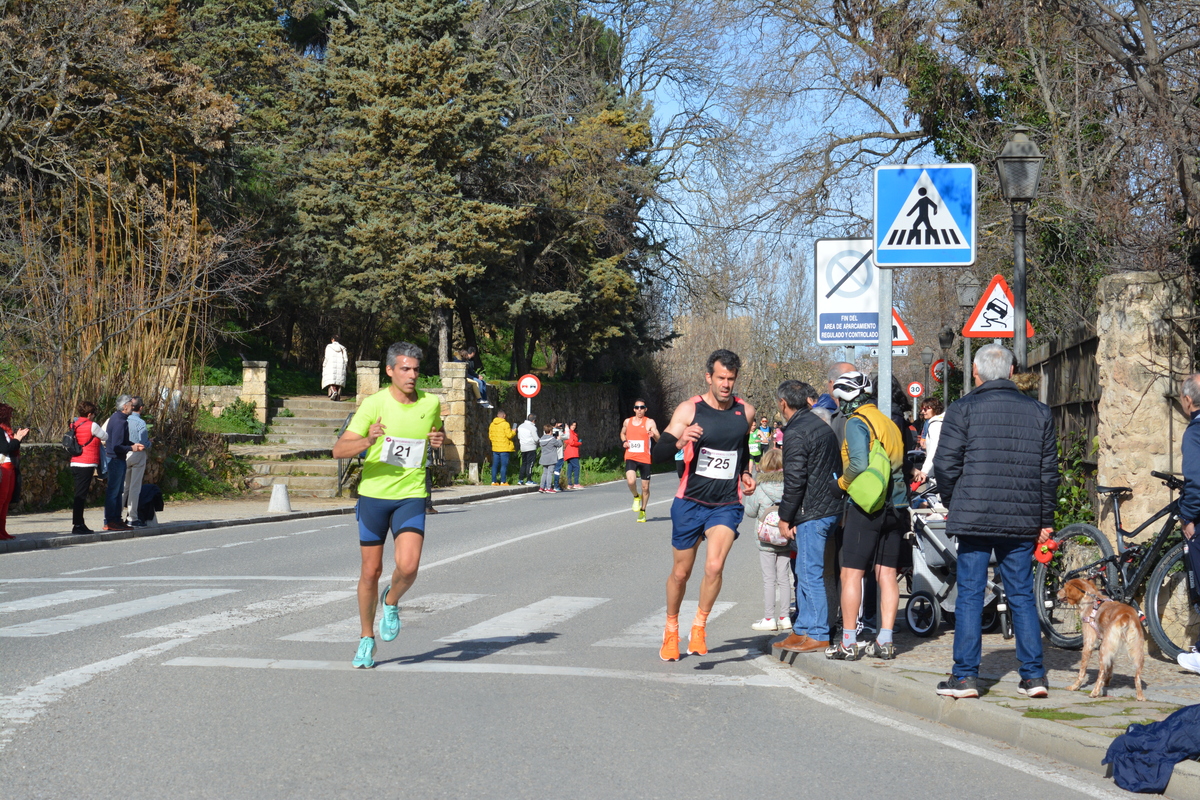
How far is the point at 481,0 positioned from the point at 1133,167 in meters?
30.3

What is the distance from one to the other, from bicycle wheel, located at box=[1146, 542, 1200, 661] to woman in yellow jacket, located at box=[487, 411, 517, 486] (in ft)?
82.8

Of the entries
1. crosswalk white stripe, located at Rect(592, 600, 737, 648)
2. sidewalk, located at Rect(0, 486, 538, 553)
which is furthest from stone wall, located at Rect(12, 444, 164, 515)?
crosswalk white stripe, located at Rect(592, 600, 737, 648)

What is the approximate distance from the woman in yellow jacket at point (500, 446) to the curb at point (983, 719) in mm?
24970

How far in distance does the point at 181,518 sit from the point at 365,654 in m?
13.6

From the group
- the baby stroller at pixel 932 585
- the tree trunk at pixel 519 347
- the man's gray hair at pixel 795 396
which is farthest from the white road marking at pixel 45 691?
the tree trunk at pixel 519 347

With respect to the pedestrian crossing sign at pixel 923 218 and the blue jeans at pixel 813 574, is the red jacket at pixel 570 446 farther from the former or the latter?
the blue jeans at pixel 813 574

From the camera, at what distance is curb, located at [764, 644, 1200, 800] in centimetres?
553

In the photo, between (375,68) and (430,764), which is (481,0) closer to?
(375,68)

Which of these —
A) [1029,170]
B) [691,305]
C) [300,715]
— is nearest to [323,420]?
[691,305]

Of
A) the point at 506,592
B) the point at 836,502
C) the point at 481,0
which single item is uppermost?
the point at 481,0

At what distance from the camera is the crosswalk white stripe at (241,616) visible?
9.14 meters

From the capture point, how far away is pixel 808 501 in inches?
326

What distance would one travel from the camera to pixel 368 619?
8.01 metres

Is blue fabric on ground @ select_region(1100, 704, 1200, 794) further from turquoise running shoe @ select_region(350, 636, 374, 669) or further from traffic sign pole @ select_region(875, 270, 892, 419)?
turquoise running shoe @ select_region(350, 636, 374, 669)
